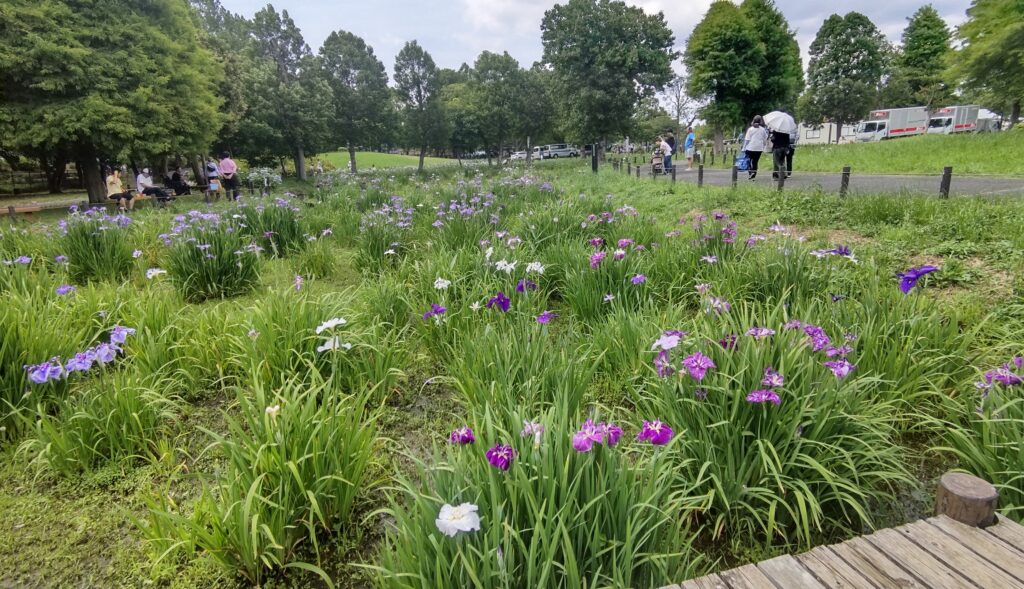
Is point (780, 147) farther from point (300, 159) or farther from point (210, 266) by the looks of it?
point (300, 159)

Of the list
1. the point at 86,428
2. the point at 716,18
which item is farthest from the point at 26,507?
the point at 716,18

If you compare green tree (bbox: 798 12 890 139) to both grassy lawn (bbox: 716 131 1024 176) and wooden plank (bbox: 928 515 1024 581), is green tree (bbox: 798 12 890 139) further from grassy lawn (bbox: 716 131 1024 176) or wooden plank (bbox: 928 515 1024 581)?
wooden plank (bbox: 928 515 1024 581)

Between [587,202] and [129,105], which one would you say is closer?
[587,202]

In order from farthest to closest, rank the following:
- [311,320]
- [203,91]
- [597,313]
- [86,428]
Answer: [203,91]
[597,313]
[311,320]
[86,428]

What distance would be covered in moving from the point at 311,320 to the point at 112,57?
Answer: 17.0 meters

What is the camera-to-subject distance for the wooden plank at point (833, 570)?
1.29 m

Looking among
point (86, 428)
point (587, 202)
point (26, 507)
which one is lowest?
point (26, 507)

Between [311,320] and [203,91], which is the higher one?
[203,91]

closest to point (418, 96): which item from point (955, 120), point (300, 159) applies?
point (300, 159)

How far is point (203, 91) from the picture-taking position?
1725 cm

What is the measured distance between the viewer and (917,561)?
135 centimetres

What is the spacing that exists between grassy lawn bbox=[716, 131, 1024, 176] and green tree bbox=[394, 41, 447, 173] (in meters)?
24.7

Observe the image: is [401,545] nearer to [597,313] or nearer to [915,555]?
[915,555]

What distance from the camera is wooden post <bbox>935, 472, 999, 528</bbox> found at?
1.42 metres
